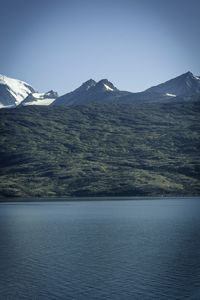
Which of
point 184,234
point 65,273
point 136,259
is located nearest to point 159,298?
point 65,273

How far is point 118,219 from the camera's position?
16862 cm

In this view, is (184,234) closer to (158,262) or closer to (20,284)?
(158,262)

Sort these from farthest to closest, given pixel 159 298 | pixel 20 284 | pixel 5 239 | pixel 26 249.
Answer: pixel 5 239
pixel 26 249
pixel 20 284
pixel 159 298

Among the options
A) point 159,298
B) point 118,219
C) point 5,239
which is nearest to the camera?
point 159,298

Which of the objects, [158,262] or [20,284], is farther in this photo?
[158,262]

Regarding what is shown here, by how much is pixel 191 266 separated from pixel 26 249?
38962mm

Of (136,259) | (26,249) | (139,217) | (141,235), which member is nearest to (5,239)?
(26,249)

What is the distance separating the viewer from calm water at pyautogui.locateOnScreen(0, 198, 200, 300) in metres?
63.0

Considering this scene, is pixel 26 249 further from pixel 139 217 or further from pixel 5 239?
pixel 139 217

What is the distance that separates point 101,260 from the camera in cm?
8675

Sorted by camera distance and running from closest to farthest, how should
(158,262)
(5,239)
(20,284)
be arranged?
(20,284)
(158,262)
(5,239)

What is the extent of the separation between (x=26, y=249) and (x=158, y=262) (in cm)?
3219

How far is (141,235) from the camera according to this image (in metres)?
121

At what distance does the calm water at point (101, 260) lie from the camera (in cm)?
6295
